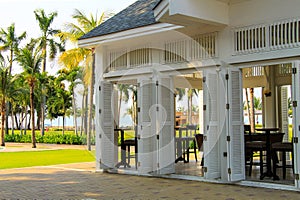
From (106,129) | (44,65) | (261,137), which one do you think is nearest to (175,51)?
(106,129)

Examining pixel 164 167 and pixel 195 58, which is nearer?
pixel 195 58

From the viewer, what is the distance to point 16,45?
35.7 meters

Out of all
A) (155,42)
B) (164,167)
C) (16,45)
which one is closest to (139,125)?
(164,167)

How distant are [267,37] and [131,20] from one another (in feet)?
11.7

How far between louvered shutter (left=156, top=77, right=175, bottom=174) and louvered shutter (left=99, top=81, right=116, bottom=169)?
1667 millimetres

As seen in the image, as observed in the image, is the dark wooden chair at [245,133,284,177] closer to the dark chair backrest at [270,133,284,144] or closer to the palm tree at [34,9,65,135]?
the dark chair backrest at [270,133,284,144]

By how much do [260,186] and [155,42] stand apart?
12.8ft

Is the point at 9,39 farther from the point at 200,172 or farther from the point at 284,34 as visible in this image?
the point at 284,34

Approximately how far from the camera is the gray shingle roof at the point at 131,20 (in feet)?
30.3

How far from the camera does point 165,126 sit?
30.4 feet

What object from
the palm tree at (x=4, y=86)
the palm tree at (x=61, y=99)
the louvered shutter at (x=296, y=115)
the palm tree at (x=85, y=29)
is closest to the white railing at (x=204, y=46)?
the louvered shutter at (x=296, y=115)

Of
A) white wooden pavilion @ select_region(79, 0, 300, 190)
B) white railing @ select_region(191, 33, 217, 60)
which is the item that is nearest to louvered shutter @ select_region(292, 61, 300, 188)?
white wooden pavilion @ select_region(79, 0, 300, 190)

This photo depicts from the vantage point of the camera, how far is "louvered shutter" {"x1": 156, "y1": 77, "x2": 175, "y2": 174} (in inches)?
362

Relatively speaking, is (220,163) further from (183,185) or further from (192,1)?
(192,1)
